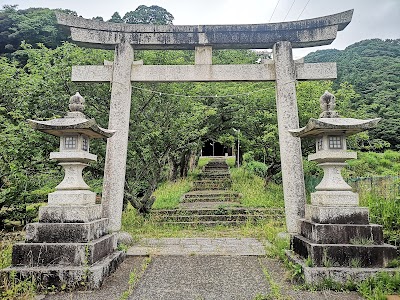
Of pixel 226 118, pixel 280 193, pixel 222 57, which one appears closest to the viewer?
pixel 280 193

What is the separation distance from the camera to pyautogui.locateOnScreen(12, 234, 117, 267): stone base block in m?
4.28

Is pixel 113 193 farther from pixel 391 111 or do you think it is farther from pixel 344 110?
pixel 391 111

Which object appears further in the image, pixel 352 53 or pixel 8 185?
pixel 352 53

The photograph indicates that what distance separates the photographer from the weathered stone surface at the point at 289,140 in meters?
6.41

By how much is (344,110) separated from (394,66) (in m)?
21.1

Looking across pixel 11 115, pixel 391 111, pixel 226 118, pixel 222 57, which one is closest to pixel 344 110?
pixel 226 118

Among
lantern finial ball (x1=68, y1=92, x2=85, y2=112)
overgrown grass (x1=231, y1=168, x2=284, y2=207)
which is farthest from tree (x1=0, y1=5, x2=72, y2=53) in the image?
lantern finial ball (x1=68, y1=92, x2=85, y2=112)

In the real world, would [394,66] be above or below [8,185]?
above

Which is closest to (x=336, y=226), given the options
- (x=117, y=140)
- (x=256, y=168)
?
(x=117, y=140)

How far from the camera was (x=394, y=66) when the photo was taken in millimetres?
28391

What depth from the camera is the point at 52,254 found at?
430cm

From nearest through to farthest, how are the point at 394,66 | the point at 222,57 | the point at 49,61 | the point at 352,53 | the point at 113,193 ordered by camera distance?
1. the point at 113,193
2. the point at 49,61
3. the point at 222,57
4. the point at 394,66
5. the point at 352,53

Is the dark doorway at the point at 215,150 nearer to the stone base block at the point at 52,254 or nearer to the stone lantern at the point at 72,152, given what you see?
the stone lantern at the point at 72,152

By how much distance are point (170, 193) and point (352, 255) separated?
10233 mm
